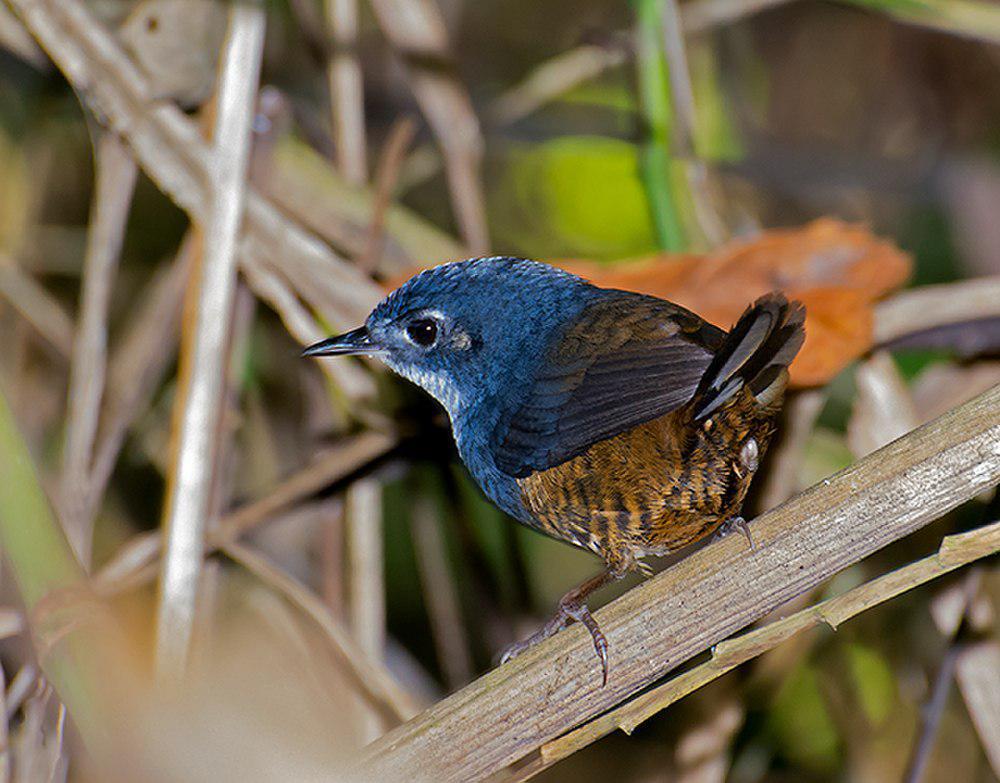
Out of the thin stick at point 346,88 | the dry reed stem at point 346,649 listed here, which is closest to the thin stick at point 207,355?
the dry reed stem at point 346,649

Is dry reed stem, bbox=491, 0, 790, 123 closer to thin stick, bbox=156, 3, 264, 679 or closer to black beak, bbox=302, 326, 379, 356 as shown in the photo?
thin stick, bbox=156, 3, 264, 679

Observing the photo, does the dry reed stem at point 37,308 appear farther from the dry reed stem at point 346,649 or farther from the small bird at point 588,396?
the small bird at point 588,396

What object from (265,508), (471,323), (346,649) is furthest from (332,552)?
(471,323)

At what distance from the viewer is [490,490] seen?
8.02 feet

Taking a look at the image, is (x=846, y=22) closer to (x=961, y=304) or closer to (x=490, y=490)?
(x=961, y=304)

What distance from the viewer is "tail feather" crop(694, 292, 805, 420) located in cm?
184

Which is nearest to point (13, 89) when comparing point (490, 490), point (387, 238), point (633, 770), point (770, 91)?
point (387, 238)

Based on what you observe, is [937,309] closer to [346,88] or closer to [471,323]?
[471,323]

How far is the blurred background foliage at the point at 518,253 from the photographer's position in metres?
3.05

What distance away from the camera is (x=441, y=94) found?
3.44 meters

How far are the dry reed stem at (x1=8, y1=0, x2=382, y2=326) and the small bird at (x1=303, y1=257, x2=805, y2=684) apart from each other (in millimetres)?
429

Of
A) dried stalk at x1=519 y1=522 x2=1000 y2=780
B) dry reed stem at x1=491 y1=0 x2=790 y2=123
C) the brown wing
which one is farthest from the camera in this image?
dry reed stem at x1=491 y1=0 x2=790 y2=123

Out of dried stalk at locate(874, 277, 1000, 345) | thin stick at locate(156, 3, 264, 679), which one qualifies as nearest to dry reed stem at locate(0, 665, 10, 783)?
thin stick at locate(156, 3, 264, 679)

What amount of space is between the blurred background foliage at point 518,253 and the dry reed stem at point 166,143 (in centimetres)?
9
